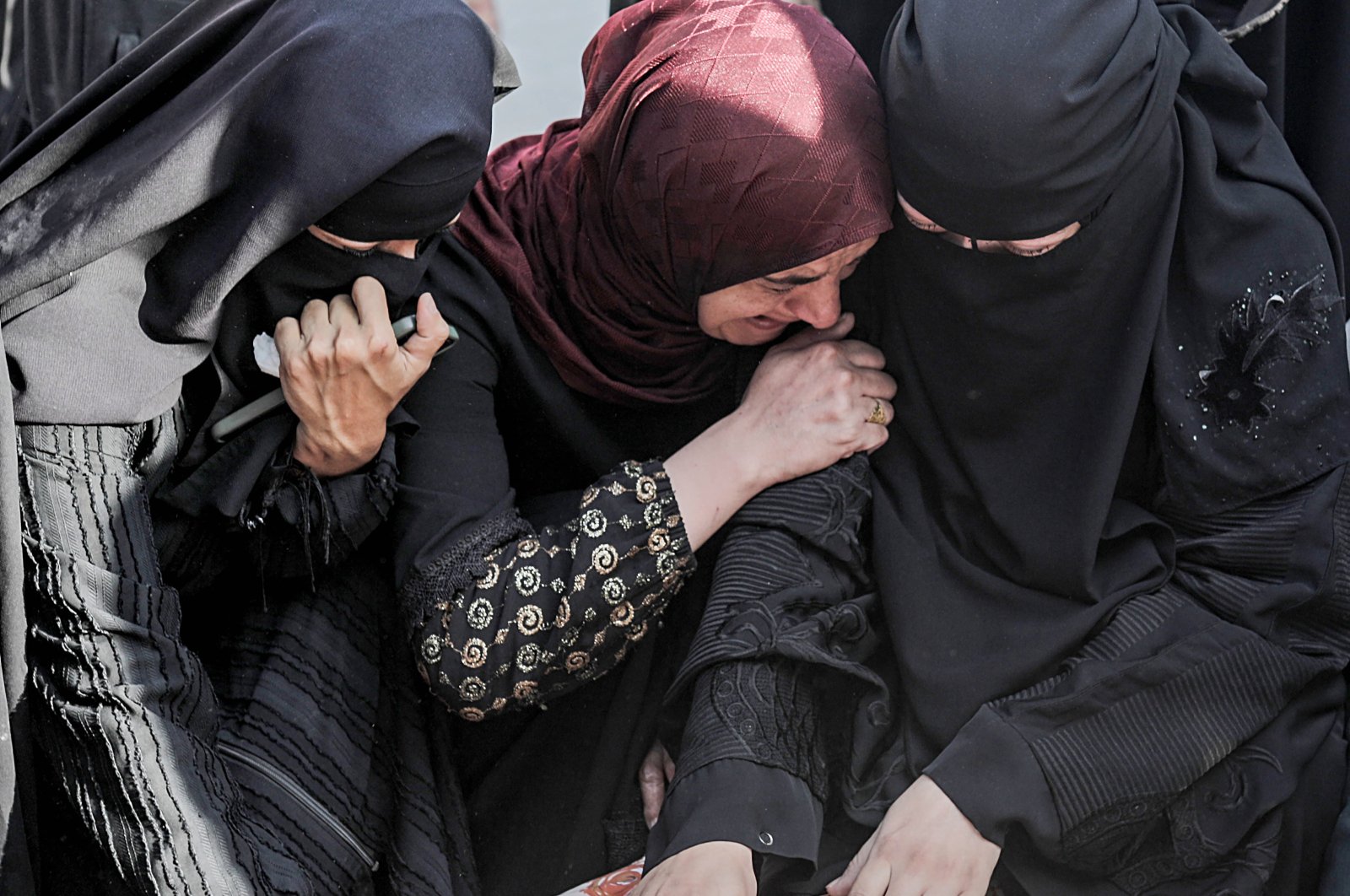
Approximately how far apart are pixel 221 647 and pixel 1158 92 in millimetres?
1296

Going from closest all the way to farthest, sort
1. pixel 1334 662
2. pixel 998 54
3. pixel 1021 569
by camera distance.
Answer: pixel 998 54 → pixel 1334 662 → pixel 1021 569

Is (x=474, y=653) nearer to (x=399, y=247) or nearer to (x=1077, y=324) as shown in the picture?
(x=399, y=247)

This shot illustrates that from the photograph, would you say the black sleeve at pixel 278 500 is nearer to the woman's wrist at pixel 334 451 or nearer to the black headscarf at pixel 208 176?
the woman's wrist at pixel 334 451

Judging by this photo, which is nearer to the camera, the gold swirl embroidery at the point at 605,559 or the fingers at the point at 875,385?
the gold swirl embroidery at the point at 605,559

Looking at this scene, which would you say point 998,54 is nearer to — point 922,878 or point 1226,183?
point 1226,183

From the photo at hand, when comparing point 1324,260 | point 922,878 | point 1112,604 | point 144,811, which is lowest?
point 922,878

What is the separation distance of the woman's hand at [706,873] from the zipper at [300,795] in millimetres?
378

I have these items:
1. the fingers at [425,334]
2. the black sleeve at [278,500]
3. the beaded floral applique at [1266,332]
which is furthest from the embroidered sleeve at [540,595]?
the beaded floral applique at [1266,332]

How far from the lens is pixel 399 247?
1578 mm

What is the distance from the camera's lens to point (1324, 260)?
157cm

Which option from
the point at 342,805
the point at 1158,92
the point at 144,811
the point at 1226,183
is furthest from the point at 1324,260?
the point at 144,811

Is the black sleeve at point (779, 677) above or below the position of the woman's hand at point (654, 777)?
above

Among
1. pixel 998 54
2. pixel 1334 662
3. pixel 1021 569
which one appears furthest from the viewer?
pixel 1021 569

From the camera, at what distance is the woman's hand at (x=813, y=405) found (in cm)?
172
